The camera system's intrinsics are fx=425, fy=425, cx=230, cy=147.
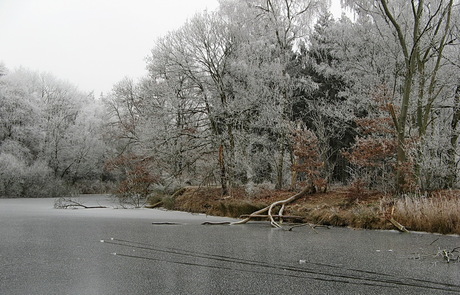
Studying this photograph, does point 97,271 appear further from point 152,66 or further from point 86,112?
point 86,112

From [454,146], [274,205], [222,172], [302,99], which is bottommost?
[274,205]

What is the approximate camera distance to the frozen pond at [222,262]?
17.1 feet

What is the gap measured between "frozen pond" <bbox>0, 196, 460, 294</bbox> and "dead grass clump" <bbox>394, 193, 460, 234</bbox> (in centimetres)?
60

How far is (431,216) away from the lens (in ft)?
34.1

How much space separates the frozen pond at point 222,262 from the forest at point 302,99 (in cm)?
536

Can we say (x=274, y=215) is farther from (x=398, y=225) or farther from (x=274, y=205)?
(x=398, y=225)

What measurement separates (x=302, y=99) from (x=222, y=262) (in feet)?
58.4

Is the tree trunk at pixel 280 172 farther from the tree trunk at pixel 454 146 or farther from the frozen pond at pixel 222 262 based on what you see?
the frozen pond at pixel 222 262

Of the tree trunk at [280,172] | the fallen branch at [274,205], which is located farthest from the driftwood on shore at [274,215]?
the tree trunk at [280,172]

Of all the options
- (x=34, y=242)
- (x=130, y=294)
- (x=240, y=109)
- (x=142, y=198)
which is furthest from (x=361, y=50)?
(x=130, y=294)

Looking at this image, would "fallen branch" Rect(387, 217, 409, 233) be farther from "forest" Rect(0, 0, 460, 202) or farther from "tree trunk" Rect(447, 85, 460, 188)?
"tree trunk" Rect(447, 85, 460, 188)

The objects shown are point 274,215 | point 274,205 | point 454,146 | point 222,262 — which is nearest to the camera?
point 222,262

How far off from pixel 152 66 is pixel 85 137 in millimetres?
19980

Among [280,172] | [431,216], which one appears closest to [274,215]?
[431,216]
